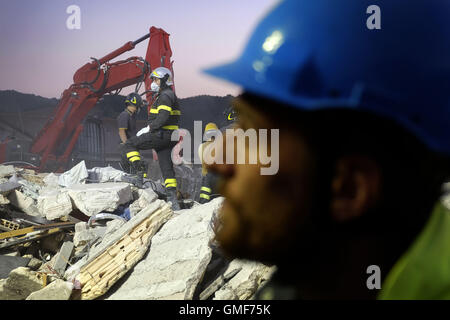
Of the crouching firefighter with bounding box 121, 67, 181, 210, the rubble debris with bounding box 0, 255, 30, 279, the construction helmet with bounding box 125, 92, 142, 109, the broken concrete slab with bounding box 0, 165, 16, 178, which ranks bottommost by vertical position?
the rubble debris with bounding box 0, 255, 30, 279

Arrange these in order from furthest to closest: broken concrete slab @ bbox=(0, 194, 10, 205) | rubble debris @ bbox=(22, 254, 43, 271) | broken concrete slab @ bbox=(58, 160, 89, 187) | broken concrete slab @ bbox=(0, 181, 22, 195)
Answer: broken concrete slab @ bbox=(58, 160, 89, 187)
broken concrete slab @ bbox=(0, 181, 22, 195)
broken concrete slab @ bbox=(0, 194, 10, 205)
rubble debris @ bbox=(22, 254, 43, 271)

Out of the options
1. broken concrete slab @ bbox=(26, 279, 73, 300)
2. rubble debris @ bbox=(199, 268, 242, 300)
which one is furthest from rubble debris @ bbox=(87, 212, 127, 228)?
rubble debris @ bbox=(199, 268, 242, 300)

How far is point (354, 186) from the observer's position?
0.71 m

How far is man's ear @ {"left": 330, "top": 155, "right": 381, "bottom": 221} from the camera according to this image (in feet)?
2.30

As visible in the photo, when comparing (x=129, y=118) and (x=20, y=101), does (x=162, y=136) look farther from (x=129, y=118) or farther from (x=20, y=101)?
(x=20, y=101)

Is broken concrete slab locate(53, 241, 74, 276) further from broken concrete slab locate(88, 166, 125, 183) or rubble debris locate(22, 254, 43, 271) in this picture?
broken concrete slab locate(88, 166, 125, 183)

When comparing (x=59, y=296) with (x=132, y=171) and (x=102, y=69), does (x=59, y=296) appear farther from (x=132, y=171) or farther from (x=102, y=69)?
(x=102, y=69)

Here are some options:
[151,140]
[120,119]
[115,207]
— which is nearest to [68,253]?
[115,207]

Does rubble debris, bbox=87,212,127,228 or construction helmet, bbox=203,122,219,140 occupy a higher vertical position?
construction helmet, bbox=203,122,219,140

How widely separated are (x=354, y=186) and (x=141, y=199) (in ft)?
16.7

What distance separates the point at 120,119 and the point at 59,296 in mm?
4968

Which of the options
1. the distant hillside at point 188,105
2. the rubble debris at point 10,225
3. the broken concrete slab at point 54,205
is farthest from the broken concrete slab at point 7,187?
the distant hillside at point 188,105

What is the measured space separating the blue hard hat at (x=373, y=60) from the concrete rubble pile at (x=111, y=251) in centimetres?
228

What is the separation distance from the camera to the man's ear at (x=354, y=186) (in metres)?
0.70
